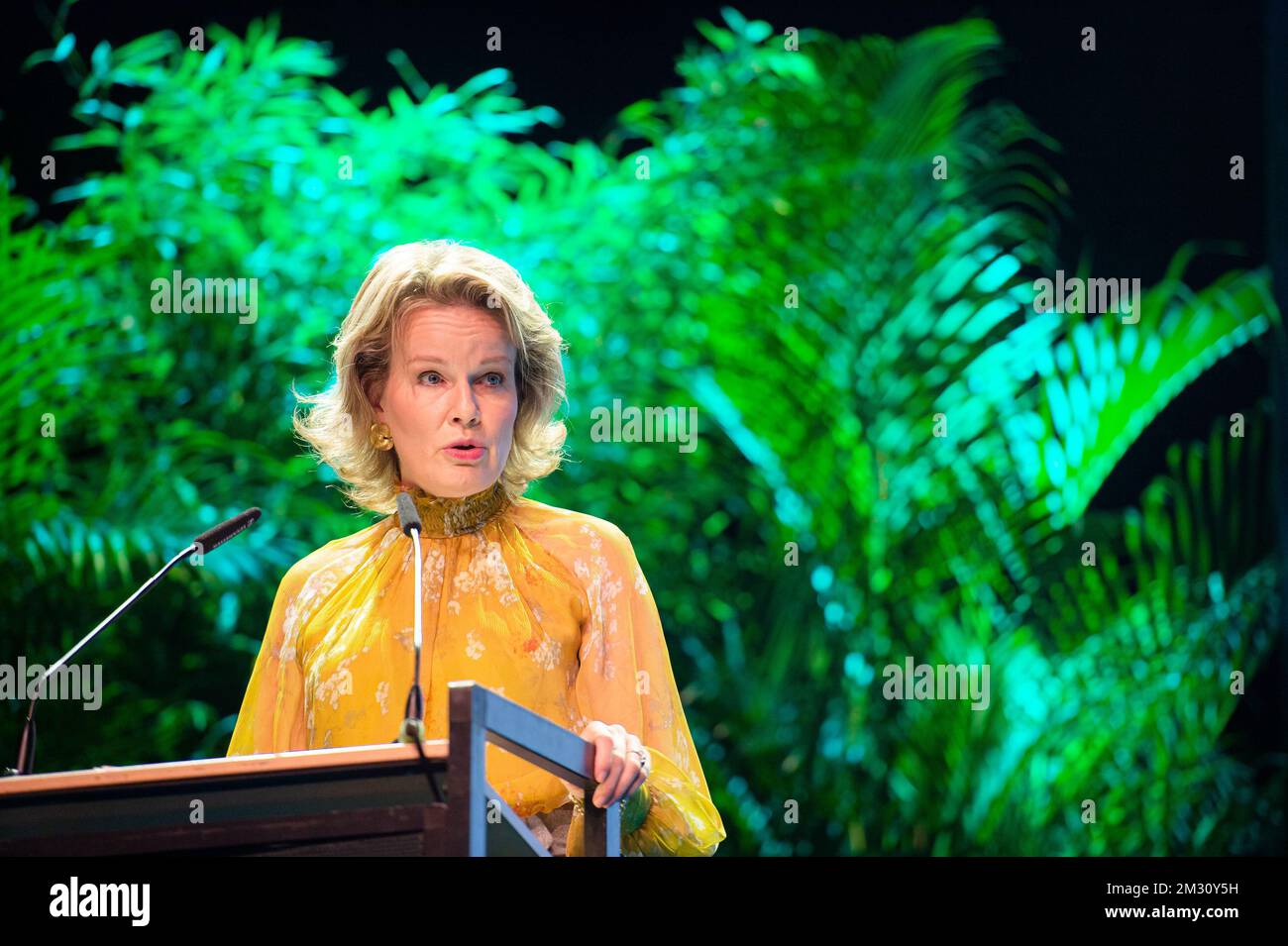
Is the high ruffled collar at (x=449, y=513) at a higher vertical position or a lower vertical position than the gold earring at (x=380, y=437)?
lower

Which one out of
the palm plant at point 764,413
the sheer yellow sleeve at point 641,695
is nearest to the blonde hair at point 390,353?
the sheer yellow sleeve at point 641,695

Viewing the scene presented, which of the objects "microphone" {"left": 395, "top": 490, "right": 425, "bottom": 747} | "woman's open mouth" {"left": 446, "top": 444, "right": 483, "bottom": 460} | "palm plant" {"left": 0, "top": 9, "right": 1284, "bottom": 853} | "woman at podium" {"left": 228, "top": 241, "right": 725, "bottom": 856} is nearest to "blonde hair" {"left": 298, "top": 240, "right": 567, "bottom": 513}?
"woman at podium" {"left": 228, "top": 241, "right": 725, "bottom": 856}

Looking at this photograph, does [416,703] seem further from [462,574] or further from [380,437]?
[380,437]

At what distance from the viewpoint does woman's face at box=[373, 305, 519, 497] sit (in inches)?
107

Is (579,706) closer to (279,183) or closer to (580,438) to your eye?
(580,438)

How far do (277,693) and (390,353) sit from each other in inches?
23.8

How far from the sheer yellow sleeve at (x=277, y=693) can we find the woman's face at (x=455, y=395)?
1.06 feet

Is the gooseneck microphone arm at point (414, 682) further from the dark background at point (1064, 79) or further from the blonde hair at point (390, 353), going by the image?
the dark background at point (1064, 79)

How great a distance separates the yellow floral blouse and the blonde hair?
0.10 meters

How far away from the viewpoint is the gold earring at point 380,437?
9.27 ft

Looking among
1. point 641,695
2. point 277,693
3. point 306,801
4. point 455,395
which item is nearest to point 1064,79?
point 455,395

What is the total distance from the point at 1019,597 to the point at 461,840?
2.81 m
